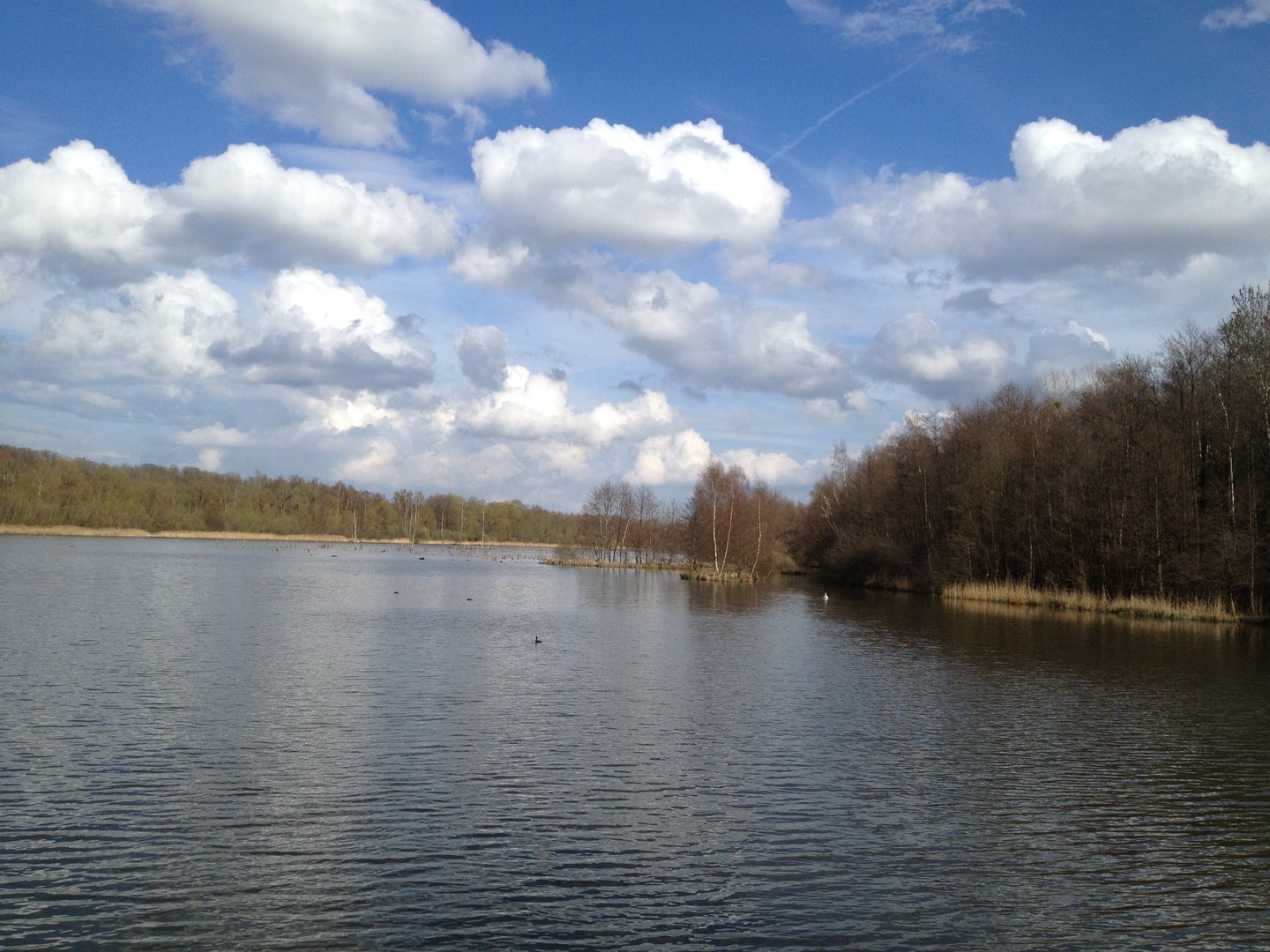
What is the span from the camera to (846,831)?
42.8 ft

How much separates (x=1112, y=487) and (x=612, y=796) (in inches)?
1726

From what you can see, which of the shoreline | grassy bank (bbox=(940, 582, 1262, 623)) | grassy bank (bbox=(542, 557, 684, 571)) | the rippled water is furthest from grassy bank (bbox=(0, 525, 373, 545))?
grassy bank (bbox=(940, 582, 1262, 623))

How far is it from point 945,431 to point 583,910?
2658 inches

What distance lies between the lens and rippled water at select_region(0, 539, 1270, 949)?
32.6ft

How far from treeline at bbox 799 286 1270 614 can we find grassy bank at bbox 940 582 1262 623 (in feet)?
2.28

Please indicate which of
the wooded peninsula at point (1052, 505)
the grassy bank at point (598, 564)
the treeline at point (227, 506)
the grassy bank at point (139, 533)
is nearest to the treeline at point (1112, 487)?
the wooded peninsula at point (1052, 505)

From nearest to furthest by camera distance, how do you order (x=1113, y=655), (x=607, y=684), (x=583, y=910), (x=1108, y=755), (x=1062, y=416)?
1. (x=583, y=910)
2. (x=1108, y=755)
3. (x=607, y=684)
4. (x=1113, y=655)
5. (x=1062, y=416)

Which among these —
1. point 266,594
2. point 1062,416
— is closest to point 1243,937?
point 266,594

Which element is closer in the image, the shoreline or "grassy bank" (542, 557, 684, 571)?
"grassy bank" (542, 557, 684, 571)

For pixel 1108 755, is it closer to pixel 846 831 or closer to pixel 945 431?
pixel 846 831

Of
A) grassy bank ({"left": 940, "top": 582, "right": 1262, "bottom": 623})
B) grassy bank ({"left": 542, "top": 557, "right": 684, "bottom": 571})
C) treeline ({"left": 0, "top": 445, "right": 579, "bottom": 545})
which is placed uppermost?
treeline ({"left": 0, "top": 445, "right": 579, "bottom": 545})

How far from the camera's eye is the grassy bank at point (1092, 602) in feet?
141

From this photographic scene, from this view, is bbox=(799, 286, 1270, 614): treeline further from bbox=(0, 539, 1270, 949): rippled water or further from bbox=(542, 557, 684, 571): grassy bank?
bbox=(542, 557, 684, 571): grassy bank

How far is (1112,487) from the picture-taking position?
162 feet
